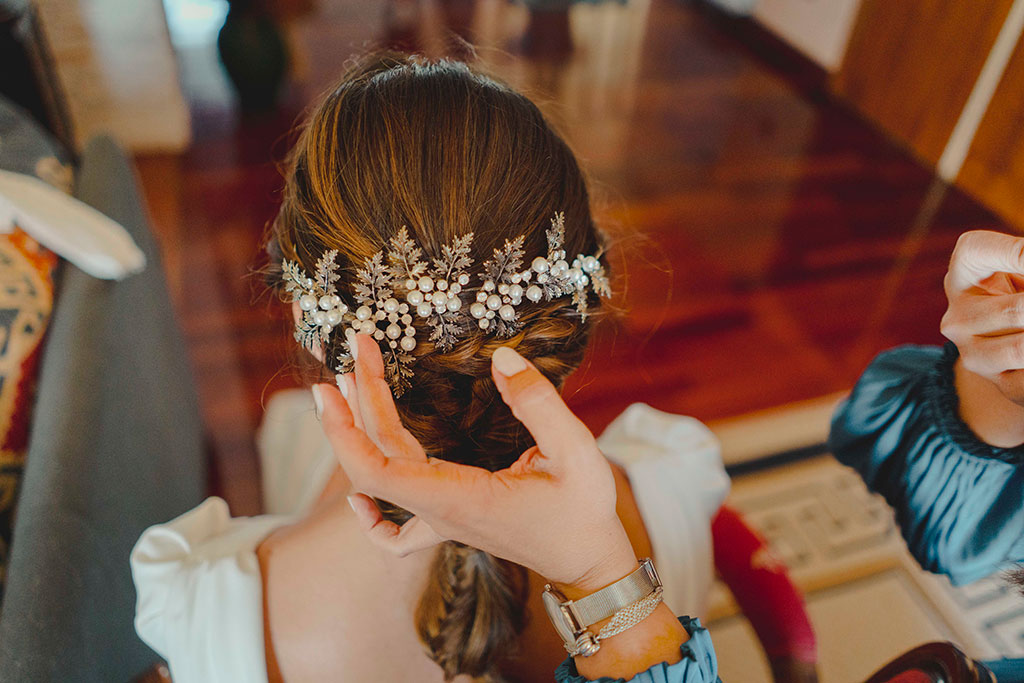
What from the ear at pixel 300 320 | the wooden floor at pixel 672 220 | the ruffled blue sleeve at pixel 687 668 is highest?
the ear at pixel 300 320

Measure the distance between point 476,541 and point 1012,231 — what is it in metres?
0.53

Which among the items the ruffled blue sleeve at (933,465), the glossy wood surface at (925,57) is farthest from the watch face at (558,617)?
the glossy wood surface at (925,57)

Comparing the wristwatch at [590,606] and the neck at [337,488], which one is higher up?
the wristwatch at [590,606]

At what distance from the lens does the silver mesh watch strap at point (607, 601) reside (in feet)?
1.98

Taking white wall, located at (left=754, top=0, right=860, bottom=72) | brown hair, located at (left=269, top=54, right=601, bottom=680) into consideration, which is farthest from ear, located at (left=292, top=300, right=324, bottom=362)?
white wall, located at (left=754, top=0, right=860, bottom=72)

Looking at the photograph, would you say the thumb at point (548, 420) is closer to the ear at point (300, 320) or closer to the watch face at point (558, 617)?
the watch face at point (558, 617)

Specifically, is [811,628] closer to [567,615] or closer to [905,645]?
[905,645]

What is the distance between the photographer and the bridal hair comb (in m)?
0.70

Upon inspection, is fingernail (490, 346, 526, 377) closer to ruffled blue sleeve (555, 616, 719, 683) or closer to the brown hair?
the brown hair

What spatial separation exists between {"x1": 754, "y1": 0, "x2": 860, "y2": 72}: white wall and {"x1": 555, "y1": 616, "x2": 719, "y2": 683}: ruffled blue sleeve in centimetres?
321

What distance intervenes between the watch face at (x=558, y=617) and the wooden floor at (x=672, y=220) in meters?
0.56

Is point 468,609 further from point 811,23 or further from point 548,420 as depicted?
point 811,23

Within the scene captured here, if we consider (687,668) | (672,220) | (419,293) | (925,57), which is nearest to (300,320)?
(419,293)

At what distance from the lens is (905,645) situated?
706 millimetres
